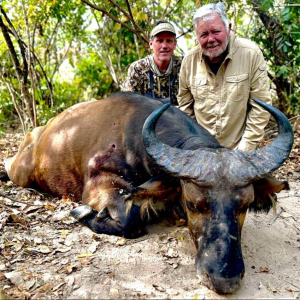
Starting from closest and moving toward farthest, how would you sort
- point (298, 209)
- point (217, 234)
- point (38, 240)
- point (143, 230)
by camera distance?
1. point (217, 234)
2. point (38, 240)
3. point (143, 230)
4. point (298, 209)

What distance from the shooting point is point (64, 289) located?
338 centimetres

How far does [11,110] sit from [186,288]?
11021 millimetres

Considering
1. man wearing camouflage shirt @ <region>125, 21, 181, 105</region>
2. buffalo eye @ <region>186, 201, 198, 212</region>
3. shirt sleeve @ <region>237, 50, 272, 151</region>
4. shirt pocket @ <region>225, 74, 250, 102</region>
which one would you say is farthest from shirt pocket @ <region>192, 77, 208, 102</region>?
buffalo eye @ <region>186, 201, 198, 212</region>

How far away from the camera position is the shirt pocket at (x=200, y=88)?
5.72 meters

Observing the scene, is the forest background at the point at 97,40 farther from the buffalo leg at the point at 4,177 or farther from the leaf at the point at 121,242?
the leaf at the point at 121,242

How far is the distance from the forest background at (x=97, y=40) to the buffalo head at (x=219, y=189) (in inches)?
177

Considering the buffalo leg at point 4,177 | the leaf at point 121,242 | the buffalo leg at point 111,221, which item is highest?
the buffalo leg at point 111,221

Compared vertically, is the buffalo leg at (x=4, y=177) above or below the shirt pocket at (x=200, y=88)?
below

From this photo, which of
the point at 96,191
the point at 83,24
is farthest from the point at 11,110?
the point at 96,191

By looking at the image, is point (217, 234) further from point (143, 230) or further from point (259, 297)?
point (143, 230)

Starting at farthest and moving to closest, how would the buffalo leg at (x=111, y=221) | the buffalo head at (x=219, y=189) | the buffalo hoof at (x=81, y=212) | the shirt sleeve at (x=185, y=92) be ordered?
the shirt sleeve at (x=185, y=92), the buffalo hoof at (x=81, y=212), the buffalo leg at (x=111, y=221), the buffalo head at (x=219, y=189)

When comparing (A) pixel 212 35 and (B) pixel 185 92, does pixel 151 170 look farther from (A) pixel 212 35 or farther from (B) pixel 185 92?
(A) pixel 212 35

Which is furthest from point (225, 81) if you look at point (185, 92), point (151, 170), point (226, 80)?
point (151, 170)

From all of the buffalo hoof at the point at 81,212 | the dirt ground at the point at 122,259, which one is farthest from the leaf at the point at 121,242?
the buffalo hoof at the point at 81,212
